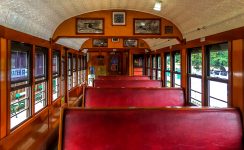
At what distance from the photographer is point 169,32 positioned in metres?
5.45

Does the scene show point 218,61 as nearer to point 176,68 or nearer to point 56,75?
point 176,68

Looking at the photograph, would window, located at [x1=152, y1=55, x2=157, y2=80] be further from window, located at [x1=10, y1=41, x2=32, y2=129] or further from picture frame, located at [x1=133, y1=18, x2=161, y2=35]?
window, located at [x1=10, y1=41, x2=32, y2=129]

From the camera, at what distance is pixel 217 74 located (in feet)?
12.0

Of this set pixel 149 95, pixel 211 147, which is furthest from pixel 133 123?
pixel 149 95

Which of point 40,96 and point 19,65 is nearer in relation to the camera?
point 19,65

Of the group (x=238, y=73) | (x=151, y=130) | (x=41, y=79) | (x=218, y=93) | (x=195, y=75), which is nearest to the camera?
(x=151, y=130)

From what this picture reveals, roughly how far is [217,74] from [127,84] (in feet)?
7.75

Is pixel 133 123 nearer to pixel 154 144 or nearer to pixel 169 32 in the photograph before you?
pixel 154 144

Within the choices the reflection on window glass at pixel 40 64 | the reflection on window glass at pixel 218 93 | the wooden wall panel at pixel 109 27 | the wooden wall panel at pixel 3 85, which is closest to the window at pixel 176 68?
the wooden wall panel at pixel 109 27

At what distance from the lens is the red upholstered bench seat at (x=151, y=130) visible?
7.25 ft

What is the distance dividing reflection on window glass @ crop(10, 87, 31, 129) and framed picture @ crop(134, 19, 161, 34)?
9.14 ft

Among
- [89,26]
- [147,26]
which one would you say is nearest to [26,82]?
[89,26]

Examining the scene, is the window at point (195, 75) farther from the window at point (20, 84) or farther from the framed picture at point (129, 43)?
the framed picture at point (129, 43)

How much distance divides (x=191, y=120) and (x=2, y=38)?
243cm
